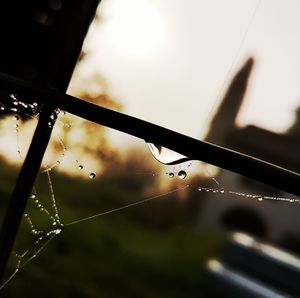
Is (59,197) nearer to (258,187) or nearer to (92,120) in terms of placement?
(258,187)

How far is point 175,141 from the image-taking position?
597mm

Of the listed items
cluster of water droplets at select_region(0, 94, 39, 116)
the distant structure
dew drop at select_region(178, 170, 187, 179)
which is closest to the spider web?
dew drop at select_region(178, 170, 187, 179)

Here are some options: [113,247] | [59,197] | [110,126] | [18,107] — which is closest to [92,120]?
[110,126]

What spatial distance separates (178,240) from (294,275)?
7760mm

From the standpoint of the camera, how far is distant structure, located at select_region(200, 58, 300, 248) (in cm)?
1434

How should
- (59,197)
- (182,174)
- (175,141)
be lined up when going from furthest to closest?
(59,197)
(182,174)
(175,141)

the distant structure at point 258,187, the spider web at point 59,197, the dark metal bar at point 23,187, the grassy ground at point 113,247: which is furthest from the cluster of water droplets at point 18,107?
the distant structure at point 258,187

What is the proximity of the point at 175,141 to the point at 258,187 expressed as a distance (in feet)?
45.2

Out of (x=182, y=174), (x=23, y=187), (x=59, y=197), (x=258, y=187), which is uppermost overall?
(x=258, y=187)

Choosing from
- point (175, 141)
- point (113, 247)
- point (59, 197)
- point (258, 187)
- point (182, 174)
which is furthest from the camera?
point (258, 187)

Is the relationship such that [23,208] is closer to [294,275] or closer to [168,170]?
[168,170]

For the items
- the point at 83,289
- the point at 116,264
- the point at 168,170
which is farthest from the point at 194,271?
the point at 168,170

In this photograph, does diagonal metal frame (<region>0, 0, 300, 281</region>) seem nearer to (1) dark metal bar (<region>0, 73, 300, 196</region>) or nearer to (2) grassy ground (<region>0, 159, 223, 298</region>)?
A: (1) dark metal bar (<region>0, 73, 300, 196</region>)

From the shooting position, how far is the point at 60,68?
2.49 feet
